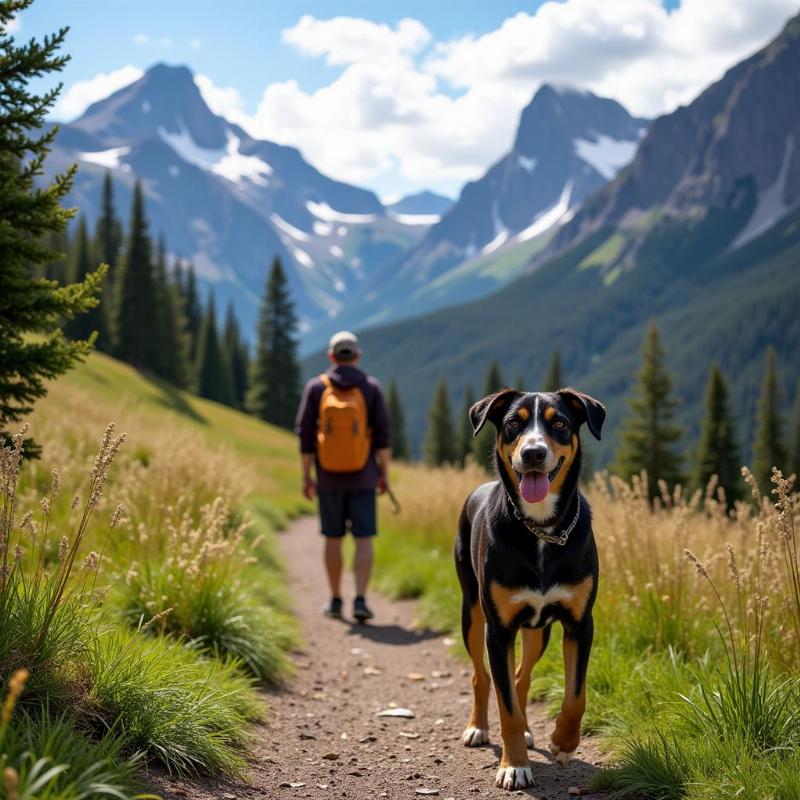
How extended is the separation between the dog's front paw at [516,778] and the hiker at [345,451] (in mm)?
4943

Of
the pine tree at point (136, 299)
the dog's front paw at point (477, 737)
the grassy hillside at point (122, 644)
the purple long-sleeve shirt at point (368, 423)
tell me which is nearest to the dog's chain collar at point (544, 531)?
the dog's front paw at point (477, 737)

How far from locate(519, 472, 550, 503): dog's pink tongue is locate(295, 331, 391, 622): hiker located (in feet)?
16.0

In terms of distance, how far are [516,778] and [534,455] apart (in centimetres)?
168

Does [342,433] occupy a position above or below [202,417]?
above

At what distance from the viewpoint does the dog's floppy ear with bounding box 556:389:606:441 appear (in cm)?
472

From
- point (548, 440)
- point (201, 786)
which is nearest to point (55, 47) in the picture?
point (548, 440)

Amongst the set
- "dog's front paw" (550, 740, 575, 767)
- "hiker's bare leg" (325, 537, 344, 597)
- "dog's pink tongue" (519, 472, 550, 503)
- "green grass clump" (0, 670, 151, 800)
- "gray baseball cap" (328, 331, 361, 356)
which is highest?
"gray baseball cap" (328, 331, 361, 356)

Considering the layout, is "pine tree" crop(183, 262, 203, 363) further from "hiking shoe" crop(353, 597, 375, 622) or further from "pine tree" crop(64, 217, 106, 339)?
"hiking shoe" crop(353, 597, 375, 622)

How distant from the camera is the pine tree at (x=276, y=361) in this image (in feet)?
215

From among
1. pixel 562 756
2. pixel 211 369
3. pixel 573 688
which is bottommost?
pixel 211 369

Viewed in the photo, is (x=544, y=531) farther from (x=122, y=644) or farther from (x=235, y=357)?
(x=235, y=357)

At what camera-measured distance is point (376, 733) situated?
5676 millimetres

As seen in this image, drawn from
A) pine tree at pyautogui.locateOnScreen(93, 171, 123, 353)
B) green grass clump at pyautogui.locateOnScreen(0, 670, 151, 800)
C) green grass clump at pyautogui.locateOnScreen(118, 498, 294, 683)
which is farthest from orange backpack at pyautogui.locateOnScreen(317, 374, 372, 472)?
pine tree at pyautogui.locateOnScreen(93, 171, 123, 353)

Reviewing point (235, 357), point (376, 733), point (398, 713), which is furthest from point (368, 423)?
point (235, 357)
